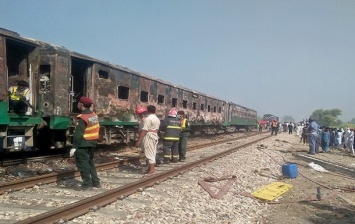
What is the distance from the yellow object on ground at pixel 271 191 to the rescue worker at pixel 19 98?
587 cm

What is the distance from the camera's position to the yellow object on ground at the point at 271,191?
20.8 ft

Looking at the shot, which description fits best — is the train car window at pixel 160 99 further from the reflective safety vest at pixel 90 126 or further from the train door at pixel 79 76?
the reflective safety vest at pixel 90 126

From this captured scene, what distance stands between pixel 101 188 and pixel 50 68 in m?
4.39

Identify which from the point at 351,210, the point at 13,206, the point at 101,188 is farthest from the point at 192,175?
the point at 13,206

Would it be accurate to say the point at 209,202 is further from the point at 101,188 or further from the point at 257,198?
the point at 101,188

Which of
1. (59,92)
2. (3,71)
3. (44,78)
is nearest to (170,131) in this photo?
(59,92)

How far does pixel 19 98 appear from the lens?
7625 millimetres

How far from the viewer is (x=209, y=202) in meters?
5.57

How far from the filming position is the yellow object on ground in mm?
6346

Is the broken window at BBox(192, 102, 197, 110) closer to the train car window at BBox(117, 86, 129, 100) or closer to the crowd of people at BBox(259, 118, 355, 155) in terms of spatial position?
the crowd of people at BBox(259, 118, 355, 155)

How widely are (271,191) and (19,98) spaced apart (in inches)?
250

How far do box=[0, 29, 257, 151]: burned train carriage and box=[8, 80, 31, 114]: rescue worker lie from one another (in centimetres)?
21

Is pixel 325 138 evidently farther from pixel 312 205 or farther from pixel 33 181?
pixel 33 181

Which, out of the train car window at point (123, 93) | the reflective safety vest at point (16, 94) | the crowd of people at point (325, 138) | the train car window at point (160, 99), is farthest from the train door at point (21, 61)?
the crowd of people at point (325, 138)
